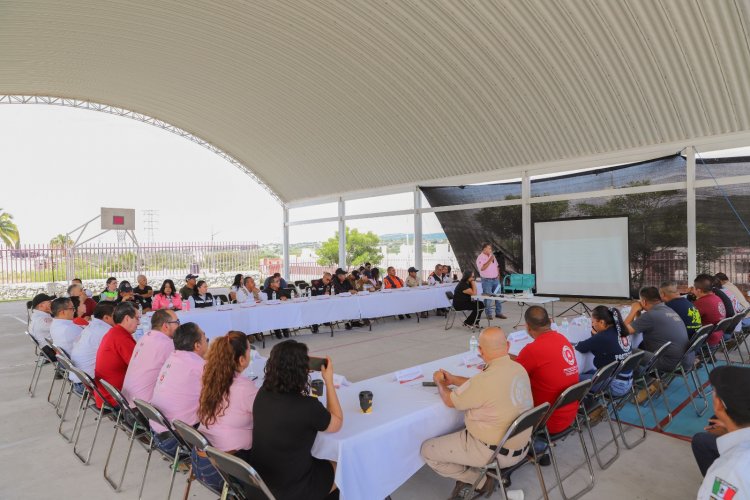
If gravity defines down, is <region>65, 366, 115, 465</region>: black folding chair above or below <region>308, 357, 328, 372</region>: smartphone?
below

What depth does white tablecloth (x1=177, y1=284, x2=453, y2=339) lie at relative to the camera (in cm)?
616

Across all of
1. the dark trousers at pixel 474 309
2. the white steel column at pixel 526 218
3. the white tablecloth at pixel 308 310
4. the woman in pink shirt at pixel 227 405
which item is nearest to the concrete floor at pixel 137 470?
the woman in pink shirt at pixel 227 405

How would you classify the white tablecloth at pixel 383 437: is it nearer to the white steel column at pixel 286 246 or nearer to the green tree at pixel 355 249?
the green tree at pixel 355 249

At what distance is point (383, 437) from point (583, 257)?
1008 centimetres

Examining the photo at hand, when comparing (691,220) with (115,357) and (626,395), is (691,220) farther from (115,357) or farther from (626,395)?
(115,357)

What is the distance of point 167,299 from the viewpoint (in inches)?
261

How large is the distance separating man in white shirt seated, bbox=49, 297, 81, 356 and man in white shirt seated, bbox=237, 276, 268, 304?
3252mm

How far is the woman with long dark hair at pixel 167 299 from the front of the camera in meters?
6.53

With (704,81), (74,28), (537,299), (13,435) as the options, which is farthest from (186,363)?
(74,28)

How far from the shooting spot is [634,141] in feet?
31.7

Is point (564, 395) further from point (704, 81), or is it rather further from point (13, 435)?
point (704, 81)

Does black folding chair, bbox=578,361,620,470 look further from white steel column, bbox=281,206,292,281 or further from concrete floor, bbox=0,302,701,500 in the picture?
white steel column, bbox=281,206,292,281

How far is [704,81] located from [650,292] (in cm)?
644

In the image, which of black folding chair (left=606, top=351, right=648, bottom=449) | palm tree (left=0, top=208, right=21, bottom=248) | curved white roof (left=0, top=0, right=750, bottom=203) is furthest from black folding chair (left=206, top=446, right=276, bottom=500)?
palm tree (left=0, top=208, right=21, bottom=248)
